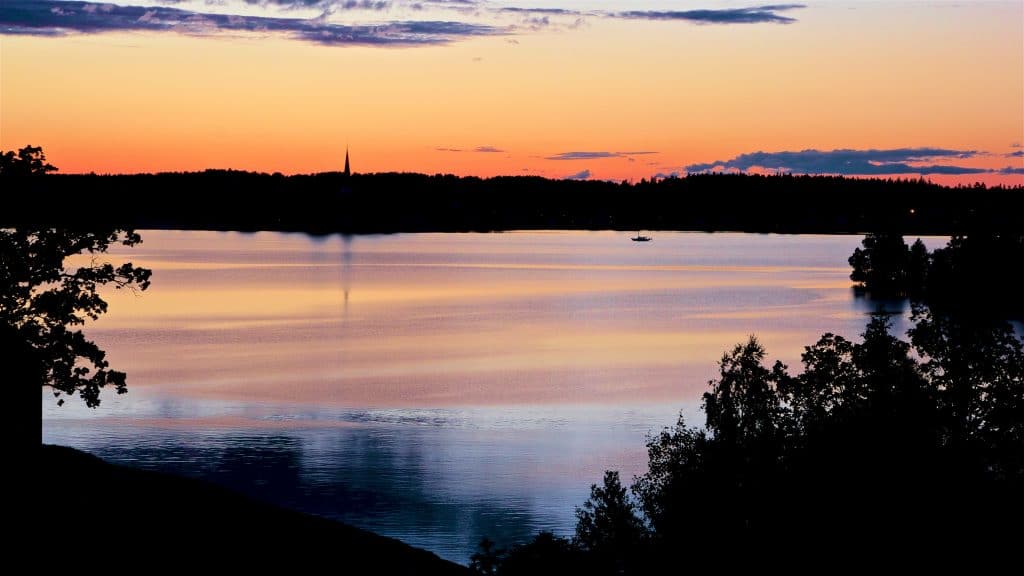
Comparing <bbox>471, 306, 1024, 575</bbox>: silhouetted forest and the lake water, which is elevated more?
<bbox>471, 306, 1024, 575</bbox>: silhouetted forest

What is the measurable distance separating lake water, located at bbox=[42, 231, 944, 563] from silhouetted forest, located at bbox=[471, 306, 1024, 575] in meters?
10.4

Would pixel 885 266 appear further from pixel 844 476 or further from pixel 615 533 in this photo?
pixel 844 476

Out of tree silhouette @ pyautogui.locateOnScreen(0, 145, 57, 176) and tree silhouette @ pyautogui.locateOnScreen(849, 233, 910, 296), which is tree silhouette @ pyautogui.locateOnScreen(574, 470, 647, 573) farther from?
tree silhouette @ pyautogui.locateOnScreen(849, 233, 910, 296)

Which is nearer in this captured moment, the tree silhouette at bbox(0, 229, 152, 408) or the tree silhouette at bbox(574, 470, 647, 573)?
the tree silhouette at bbox(574, 470, 647, 573)

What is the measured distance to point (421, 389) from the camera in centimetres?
6531

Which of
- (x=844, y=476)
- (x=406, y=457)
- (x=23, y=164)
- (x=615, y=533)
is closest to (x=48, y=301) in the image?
(x=23, y=164)

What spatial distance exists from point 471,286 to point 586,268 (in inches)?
2022

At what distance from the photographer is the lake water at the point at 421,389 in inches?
1646

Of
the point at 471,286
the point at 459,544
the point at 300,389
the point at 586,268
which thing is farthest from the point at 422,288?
the point at 459,544

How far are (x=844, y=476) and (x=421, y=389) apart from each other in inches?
1739

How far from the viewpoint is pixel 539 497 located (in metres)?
40.6

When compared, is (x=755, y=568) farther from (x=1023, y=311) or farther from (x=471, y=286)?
(x=471, y=286)

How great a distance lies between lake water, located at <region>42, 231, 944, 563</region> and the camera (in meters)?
41.8

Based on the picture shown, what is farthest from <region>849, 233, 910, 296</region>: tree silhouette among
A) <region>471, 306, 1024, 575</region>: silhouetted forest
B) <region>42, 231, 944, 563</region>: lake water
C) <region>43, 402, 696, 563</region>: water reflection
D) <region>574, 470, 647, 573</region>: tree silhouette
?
<region>574, 470, 647, 573</region>: tree silhouette
